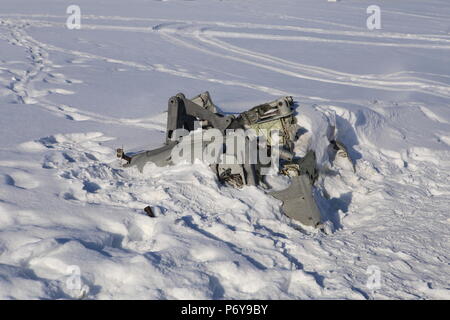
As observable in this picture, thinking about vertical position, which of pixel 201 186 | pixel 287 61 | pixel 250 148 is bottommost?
pixel 201 186

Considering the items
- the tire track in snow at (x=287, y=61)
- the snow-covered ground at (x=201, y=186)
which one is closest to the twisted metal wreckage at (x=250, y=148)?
the snow-covered ground at (x=201, y=186)

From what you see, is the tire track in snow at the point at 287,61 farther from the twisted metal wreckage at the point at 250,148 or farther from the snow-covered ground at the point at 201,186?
the twisted metal wreckage at the point at 250,148

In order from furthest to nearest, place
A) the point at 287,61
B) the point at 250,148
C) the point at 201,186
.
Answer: the point at 287,61
the point at 250,148
the point at 201,186

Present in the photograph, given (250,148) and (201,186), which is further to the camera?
(250,148)

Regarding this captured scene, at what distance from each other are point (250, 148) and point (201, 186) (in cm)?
75

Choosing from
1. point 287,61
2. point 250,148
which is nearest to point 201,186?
point 250,148

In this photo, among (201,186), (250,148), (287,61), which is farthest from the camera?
A: (287,61)

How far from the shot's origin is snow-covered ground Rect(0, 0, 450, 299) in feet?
13.2

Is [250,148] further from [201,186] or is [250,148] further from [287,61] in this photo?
[287,61]

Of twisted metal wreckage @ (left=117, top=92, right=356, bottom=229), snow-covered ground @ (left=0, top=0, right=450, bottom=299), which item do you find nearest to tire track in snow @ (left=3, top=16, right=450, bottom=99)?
snow-covered ground @ (left=0, top=0, right=450, bottom=299)

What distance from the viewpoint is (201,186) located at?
5344 mm

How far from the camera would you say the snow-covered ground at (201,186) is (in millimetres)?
4031

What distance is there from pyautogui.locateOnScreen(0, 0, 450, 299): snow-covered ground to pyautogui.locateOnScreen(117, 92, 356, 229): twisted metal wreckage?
185 mm
